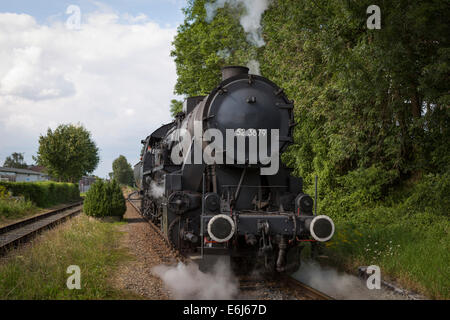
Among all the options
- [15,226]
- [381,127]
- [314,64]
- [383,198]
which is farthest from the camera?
[15,226]

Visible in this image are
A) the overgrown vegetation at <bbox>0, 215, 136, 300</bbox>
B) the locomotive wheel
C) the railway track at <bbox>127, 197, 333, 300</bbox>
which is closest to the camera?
the overgrown vegetation at <bbox>0, 215, 136, 300</bbox>

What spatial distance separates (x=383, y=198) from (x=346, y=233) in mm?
2971

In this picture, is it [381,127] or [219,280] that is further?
[381,127]

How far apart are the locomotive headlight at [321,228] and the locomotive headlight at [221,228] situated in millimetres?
1242

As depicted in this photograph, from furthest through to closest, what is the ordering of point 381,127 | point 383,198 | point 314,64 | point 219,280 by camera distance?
point 314,64 → point 383,198 → point 381,127 → point 219,280

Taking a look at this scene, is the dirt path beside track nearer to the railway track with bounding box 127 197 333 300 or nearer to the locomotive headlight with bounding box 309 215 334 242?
the railway track with bounding box 127 197 333 300

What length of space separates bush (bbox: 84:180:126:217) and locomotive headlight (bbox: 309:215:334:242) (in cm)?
1068

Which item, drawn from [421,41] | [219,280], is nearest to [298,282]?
[219,280]

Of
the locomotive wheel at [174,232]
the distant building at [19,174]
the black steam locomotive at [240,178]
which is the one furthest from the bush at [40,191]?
the distant building at [19,174]

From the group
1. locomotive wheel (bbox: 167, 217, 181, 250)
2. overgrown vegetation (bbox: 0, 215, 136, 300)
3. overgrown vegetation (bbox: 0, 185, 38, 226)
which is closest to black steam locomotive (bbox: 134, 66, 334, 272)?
locomotive wheel (bbox: 167, 217, 181, 250)

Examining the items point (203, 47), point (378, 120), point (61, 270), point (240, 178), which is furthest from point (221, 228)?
point (203, 47)

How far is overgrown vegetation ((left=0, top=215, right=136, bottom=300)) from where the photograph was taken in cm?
529
